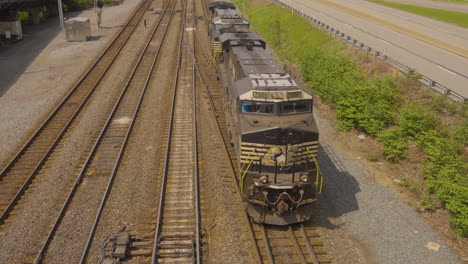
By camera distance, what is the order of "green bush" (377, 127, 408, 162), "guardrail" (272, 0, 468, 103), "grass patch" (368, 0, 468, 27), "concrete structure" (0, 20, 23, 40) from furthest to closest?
"grass patch" (368, 0, 468, 27) < "concrete structure" (0, 20, 23, 40) < "guardrail" (272, 0, 468, 103) < "green bush" (377, 127, 408, 162)

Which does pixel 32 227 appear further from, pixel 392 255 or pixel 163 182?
pixel 392 255

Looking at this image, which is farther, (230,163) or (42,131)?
(42,131)

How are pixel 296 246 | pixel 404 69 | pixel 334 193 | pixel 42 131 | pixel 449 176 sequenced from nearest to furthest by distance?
1. pixel 296 246
2. pixel 449 176
3. pixel 334 193
4. pixel 42 131
5. pixel 404 69

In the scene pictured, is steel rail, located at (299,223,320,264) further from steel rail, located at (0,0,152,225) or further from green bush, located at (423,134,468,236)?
steel rail, located at (0,0,152,225)

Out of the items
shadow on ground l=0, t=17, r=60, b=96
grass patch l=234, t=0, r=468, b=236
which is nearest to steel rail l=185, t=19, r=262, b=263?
grass patch l=234, t=0, r=468, b=236

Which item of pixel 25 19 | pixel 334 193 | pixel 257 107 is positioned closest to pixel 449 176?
pixel 334 193

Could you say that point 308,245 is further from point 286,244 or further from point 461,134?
point 461,134
